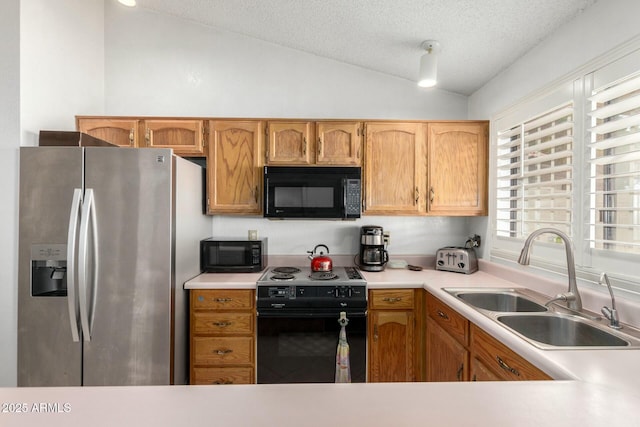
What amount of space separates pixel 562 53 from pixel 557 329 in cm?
148

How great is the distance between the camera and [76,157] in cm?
182

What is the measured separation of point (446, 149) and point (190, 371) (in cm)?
250

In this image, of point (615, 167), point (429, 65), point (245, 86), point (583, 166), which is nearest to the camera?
point (615, 167)

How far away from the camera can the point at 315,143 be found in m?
2.47

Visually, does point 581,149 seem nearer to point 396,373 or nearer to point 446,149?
point 446,149

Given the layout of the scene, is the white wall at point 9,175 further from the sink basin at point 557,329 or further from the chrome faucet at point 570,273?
the chrome faucet at point 570,273

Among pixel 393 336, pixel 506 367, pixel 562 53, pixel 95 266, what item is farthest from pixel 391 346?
pixel 562 53

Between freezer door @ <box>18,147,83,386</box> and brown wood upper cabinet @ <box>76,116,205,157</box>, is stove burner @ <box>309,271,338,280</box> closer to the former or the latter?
brown wood upper cabinet @ <box>76,116,205,157</box>

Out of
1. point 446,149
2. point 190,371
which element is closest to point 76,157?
point 190,371

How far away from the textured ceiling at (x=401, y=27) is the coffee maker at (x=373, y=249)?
1358 mm

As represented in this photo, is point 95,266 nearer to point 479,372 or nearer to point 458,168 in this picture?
point 479,372

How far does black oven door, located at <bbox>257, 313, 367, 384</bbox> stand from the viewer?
2102 millimetres

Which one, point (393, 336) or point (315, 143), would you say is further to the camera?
point (315, 143)

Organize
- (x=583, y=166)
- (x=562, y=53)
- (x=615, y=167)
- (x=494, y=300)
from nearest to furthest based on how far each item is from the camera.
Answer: (x=615, y=167), (x=583, y=166), (x=562, y=53), (x=494, y=300)
